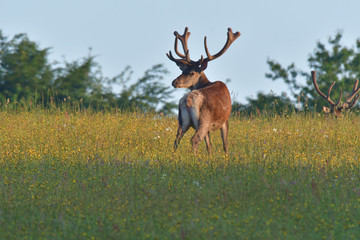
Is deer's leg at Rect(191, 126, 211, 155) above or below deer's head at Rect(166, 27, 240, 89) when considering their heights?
below

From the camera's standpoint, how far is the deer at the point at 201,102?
9359mm

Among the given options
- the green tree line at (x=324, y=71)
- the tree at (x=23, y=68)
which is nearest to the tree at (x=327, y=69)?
the green tree line at (x=324, y=71)

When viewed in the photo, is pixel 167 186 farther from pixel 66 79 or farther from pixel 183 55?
pixel 66 79

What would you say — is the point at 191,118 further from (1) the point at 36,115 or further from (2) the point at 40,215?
(1) the point at 36,115

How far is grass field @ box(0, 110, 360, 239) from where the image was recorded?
5.30 metres

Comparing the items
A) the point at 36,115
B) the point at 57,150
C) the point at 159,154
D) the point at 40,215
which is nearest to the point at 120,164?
the point at 159,154

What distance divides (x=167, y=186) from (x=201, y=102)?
2738 mm

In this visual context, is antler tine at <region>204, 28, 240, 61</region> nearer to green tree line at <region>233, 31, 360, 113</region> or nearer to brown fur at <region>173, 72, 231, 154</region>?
brown fur at <region>173, 72, 231, 154</region>

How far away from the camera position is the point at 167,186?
7.01 metres

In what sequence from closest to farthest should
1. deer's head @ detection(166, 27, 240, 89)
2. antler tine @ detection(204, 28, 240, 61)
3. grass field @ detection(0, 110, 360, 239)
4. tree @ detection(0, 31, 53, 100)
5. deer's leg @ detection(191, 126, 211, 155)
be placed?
grass field @ detection(0, 110, 360, 239) < deer's leg @ detection(191, 126, 211, 155) < deer's head @ detection(166, 27, 240, 89) < antler tine @ detection(204, 28, 240, 61) < tree @ detection(0, 31, 53, 100)

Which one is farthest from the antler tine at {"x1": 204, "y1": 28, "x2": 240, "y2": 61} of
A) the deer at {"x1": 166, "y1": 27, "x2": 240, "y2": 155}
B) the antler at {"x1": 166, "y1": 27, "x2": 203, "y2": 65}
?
the antler at {"x1": 166, "y1": 27, "x2": 203, "y2": 65}

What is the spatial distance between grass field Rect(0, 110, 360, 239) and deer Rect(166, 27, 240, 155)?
44cm

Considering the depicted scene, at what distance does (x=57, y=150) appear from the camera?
33.0 feet

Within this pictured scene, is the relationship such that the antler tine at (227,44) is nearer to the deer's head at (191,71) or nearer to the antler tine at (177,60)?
the deer's head at (191,71)
